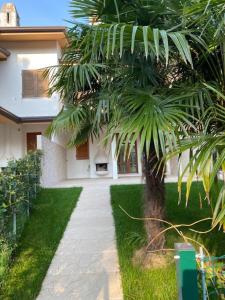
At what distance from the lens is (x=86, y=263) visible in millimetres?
6230

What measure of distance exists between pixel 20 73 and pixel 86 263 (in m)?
12.5

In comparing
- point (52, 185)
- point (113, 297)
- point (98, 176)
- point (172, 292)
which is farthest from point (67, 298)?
point (98, 176)

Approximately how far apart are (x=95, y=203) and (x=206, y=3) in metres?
7.76

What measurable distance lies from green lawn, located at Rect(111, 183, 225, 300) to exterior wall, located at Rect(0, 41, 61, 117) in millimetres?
7418

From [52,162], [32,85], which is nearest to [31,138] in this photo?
[32,85]

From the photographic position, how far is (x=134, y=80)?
513cm

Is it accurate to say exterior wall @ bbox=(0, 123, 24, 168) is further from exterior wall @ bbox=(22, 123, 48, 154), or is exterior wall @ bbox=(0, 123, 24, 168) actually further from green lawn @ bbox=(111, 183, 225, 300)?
green lawn @ bbox=(111, 183, 225, 300)

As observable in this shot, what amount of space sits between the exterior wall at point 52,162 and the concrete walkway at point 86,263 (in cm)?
421

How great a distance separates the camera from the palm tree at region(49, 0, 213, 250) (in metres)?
3.84

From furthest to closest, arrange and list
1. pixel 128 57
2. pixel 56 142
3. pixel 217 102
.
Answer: pixel 56 142 → pixel 128 57 → pixel 217 102

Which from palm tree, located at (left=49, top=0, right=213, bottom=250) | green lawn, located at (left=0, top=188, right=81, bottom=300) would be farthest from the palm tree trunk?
green lawn, located at (left=0, top=188, right=81, bottom=300)

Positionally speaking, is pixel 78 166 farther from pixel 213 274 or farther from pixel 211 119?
pixel 213 274

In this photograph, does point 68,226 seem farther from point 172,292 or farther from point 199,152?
point 199,152

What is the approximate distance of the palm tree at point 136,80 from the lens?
12.6ft
